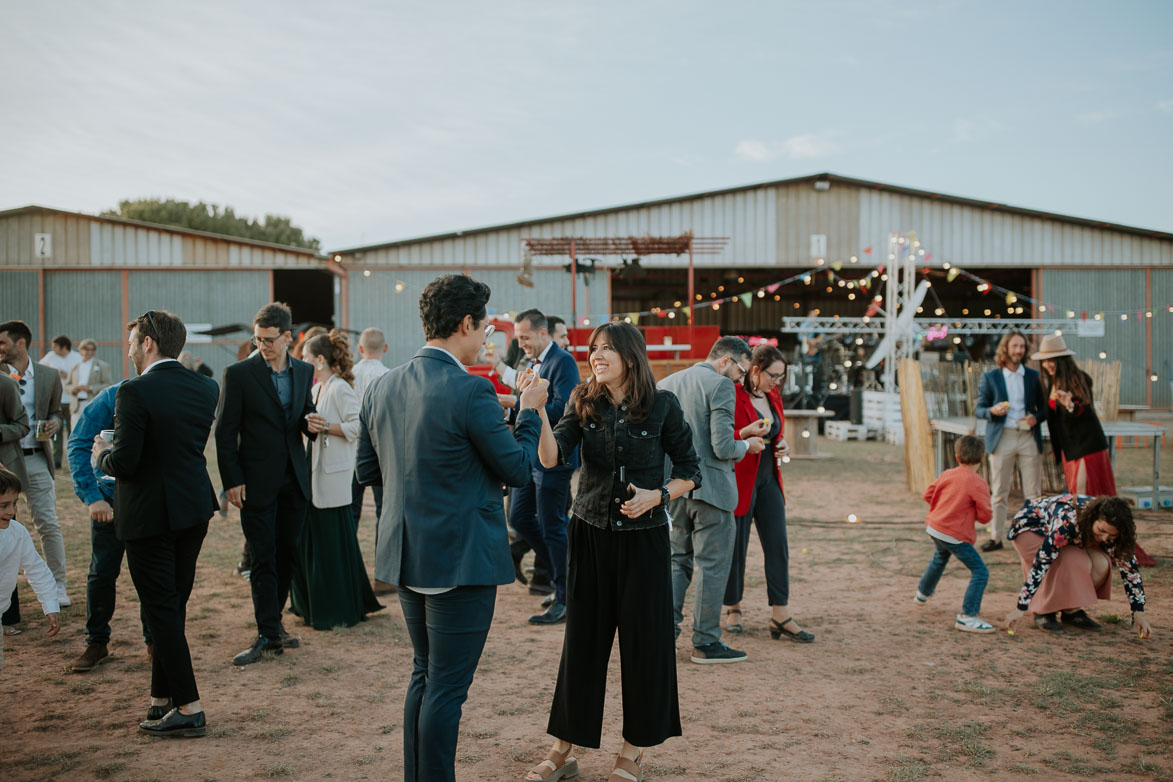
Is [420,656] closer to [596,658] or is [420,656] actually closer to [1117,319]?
[596,658]

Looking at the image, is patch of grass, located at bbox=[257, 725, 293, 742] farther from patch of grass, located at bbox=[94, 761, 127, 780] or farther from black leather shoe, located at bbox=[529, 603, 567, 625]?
black leather shoe, located at bbox=[529, 603, 567, 625]

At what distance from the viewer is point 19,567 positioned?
331 cm

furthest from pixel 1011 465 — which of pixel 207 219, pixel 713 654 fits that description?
pixel 207 219

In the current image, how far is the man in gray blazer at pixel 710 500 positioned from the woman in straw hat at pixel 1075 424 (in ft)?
12.5

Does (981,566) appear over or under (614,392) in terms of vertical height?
under

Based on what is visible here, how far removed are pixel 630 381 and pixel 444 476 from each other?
930 millimetres

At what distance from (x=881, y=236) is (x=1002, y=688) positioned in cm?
1837

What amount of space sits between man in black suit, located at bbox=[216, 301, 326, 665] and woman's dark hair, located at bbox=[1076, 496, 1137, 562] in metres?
4.41

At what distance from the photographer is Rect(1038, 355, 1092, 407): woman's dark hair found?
6852 millimetres

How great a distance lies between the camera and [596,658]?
3123mm

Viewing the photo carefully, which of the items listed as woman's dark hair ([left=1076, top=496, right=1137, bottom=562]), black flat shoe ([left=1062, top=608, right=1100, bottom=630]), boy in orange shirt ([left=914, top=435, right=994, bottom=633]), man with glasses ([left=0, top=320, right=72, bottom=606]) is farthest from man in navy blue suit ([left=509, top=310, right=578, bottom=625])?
black flat shoe ([left=1062, top=608, right=1100, bottom=630])

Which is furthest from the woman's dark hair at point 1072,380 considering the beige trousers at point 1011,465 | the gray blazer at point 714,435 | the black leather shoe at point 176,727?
the black leather shoe at point 176,727

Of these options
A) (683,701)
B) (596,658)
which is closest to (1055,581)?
(683,701)

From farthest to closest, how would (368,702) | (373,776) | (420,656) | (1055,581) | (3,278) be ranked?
Result: 1. (3,278)
2. (1055,581)
3. (368,702)
4. (373,776)
5. (420,656)
